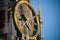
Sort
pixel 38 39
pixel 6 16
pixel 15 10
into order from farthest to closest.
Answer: pixel 38 39 → pixel 6 16 → pixel 15 10

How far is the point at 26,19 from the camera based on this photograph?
Answer: 5.52 metres

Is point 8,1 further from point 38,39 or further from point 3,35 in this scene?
point 38,39

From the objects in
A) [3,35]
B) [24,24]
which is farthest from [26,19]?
[3,35]

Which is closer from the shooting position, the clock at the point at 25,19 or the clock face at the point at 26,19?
the clock at the point at 25,19

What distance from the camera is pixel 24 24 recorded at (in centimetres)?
539

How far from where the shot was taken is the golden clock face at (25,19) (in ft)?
A: 16.8

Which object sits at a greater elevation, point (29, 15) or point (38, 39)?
point (29, 15)

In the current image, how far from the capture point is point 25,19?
18.0 ft

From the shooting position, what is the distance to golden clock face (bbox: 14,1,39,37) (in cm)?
512

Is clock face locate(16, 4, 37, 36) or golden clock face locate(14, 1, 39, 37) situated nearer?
golden clock face locate(14, 1, 39, 37)

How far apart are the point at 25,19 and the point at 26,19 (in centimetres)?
5

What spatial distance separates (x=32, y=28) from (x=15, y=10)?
864 mm

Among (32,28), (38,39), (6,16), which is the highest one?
(6,16)

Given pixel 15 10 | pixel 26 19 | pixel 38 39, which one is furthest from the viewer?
pixel 38 39
